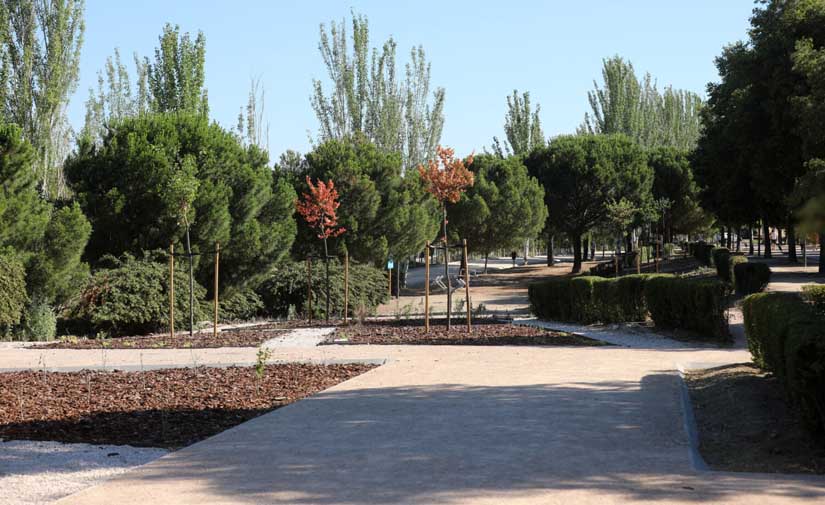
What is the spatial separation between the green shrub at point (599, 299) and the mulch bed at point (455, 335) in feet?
4.72

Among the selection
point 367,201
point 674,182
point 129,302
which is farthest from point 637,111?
point 129,302

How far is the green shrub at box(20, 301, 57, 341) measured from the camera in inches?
808

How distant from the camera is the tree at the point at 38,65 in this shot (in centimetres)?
3484

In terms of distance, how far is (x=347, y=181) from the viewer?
38344 millimetres

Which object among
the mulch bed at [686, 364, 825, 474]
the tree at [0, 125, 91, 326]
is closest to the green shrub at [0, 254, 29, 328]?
the tree at [0, 125, 91, 326]

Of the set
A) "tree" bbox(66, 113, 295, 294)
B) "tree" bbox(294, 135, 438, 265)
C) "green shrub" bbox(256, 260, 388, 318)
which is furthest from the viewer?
"tree" bbox(294, 135, 438, 265)

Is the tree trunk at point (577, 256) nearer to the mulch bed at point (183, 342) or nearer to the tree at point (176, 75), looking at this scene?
the tree at point (176, 75)

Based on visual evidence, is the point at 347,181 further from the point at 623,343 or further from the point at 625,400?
the point at 625,400

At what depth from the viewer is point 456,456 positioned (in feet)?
20.9

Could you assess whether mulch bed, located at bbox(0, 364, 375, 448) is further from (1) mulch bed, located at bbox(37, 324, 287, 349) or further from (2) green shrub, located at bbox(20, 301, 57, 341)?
(2) green shrub, located at bbox(20, 301, 57, 341)

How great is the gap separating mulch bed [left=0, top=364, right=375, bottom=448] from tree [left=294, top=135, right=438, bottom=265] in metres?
24.9

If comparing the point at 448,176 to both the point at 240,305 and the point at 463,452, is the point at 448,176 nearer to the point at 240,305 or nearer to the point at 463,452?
the point at 240,305

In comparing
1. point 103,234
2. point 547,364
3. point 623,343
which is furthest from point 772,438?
point 103,234

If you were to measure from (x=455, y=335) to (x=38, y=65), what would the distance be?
2599 cm
